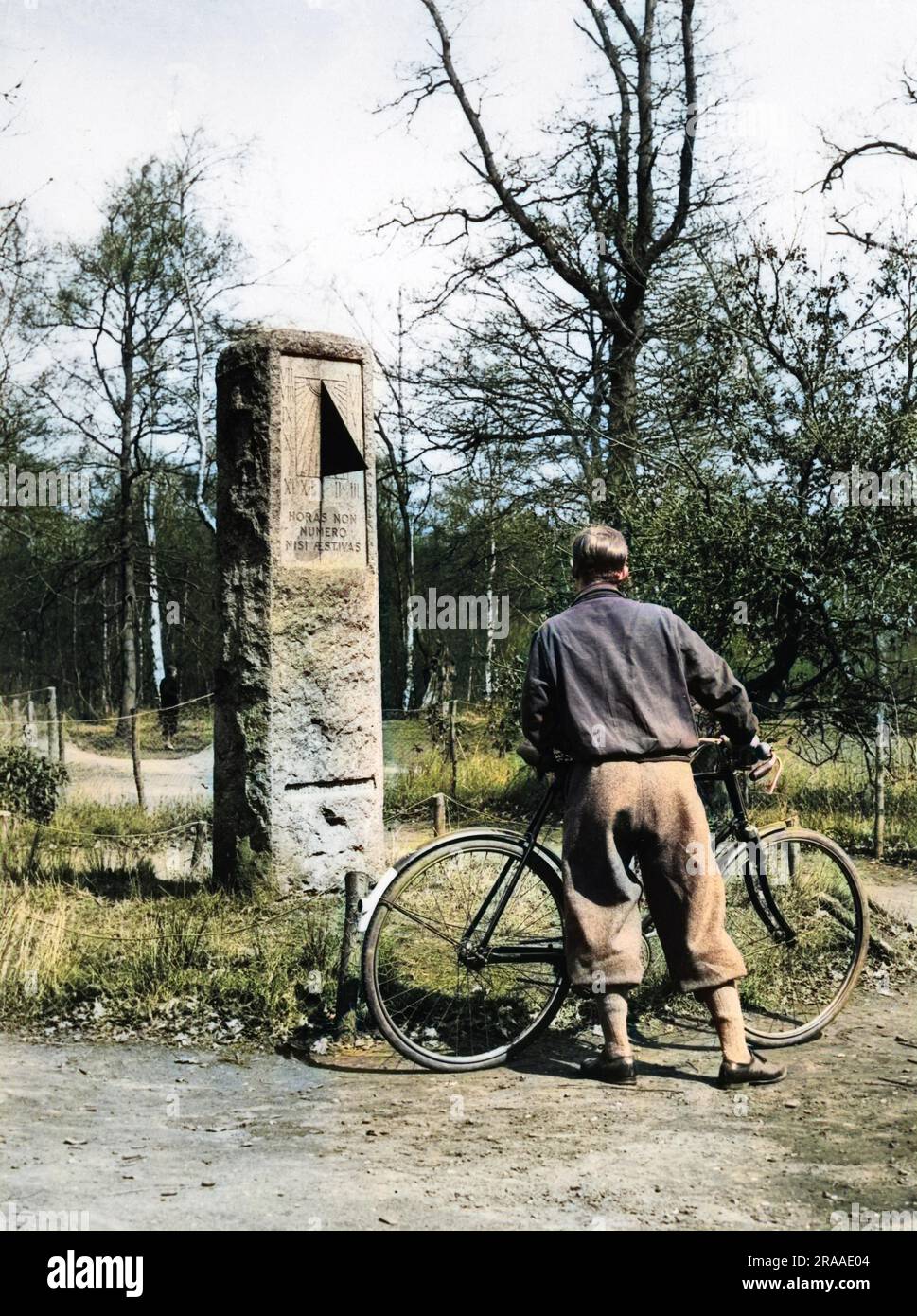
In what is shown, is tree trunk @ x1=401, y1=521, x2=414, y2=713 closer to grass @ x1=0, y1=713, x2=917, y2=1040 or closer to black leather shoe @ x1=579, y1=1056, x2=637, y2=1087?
grass @ x1=0, y1=713, x2=917, y2=1040

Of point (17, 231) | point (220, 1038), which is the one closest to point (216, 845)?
point (220, 1038)

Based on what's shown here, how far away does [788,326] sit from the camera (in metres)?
9.02

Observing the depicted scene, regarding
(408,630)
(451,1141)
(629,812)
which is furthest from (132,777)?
(451,1141)

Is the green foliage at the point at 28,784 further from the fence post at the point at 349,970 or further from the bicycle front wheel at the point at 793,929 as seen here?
the bicycle front wheel at the point at 793,929

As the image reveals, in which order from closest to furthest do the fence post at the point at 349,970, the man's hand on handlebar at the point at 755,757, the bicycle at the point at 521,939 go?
the bicycle at the point at 521,939 → the man's hand on handlebar at the point at 755,757 → the fence post at the point at 349,970

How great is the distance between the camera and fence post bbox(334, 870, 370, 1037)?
5406 millimetres

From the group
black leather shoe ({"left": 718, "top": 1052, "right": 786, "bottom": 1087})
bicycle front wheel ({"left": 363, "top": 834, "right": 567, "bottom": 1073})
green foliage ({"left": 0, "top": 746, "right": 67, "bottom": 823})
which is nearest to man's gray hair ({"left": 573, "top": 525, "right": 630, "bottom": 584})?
bicycle front wheel ({"left": 363, "top": 834, "right": 567, "bottom": 1073})

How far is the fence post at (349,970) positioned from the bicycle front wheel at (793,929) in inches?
→ 60.5

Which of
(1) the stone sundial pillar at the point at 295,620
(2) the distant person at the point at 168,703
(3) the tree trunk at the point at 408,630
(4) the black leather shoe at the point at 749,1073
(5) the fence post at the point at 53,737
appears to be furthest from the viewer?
(3) the tree trunk at the point at 408,630

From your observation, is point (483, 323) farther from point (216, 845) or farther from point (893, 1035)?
point (893, 1035)

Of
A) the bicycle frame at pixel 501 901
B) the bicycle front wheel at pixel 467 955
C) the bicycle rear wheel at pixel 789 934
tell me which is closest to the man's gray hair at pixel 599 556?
the bicycle frame at pixel 501 901

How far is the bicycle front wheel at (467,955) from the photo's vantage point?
4780mm

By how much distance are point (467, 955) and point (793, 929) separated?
4.95ft

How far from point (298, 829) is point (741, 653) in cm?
381
